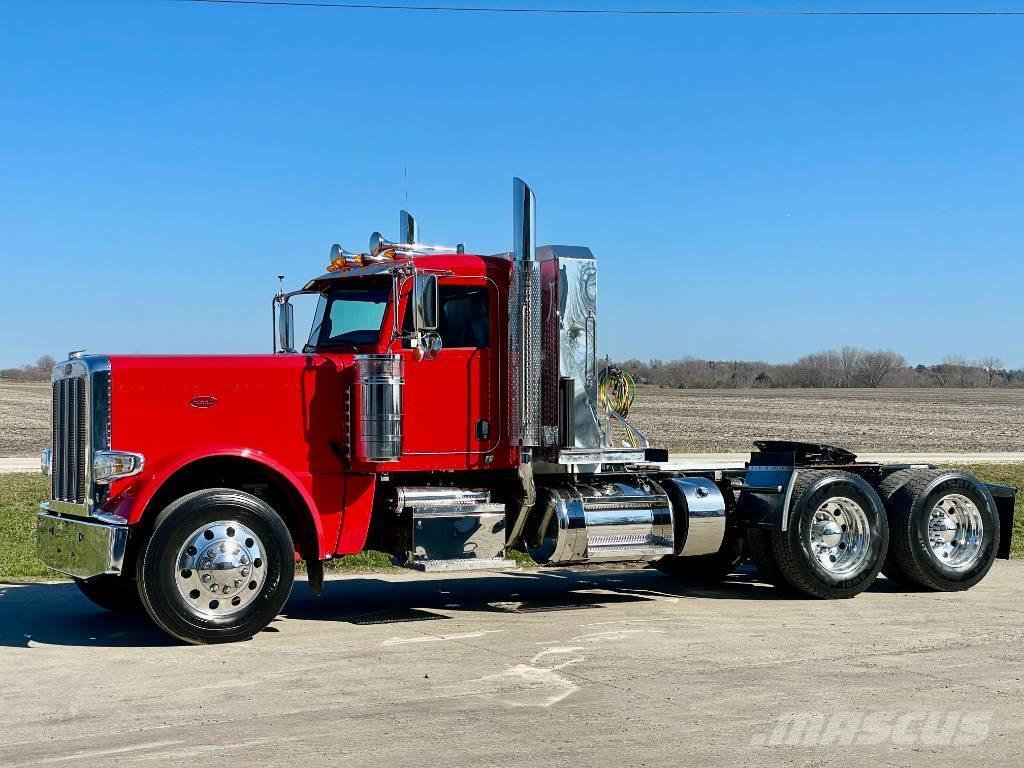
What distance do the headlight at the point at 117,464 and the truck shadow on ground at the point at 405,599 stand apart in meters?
1.25

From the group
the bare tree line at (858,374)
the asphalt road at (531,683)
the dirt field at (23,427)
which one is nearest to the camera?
the asphalt road at (531,683)

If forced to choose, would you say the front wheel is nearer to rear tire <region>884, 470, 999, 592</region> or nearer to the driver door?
the driver door

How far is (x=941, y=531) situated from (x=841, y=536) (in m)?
1.14

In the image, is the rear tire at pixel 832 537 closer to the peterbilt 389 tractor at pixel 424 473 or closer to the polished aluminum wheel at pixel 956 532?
the peterbilt 389 tractor at pixel 424 473

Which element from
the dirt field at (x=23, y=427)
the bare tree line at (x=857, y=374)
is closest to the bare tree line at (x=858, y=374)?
the bare tree line at (x=857, y=374)

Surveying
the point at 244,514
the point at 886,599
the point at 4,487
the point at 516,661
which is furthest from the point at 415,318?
the point at 4,487

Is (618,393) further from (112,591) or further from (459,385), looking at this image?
(112,591)

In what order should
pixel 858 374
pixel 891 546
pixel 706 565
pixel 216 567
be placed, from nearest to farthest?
pixel 216 567 → pixel 891 546 → pixel 706 565 → pixel 858 374

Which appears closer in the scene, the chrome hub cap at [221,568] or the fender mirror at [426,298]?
the chrome hub cap at [221,568]

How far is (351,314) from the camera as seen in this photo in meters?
11.0

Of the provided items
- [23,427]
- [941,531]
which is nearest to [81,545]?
[941,531]

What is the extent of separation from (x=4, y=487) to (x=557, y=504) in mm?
14633

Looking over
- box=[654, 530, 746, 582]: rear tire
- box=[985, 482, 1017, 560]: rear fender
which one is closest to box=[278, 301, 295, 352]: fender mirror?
box=[654, 530, 746, 582]: rear tire

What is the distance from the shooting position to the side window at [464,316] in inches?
430
